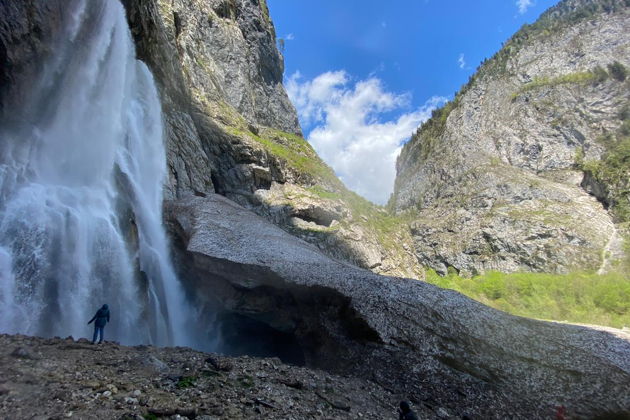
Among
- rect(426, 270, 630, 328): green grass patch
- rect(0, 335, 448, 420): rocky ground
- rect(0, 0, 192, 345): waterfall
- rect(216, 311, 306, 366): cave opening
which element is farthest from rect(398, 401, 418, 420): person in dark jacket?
rect(426, 270, 630, 328): green grass patch

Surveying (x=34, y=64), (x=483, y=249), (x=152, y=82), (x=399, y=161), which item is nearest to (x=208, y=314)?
(x=34, y=64)

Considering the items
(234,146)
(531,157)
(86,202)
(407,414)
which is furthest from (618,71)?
(86,202)

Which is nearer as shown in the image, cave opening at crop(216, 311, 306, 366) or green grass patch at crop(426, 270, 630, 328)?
cave opening at crop(216, 311, 306, 366)

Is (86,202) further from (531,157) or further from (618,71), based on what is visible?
(618,71)

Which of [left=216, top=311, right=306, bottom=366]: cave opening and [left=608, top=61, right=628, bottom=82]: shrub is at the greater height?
[left=608, top=61, right=628, bottom=82]: shrub

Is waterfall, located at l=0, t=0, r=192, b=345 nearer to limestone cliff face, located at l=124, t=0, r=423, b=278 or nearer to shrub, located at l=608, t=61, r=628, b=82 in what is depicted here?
limestone cliff face, located at l=124, t=0, r=423, b=278

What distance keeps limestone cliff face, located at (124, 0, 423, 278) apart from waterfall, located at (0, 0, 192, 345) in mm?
4353

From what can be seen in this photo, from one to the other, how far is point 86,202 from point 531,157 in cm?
6578

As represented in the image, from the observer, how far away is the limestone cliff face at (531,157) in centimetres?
4978

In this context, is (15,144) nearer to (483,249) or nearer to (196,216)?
(196,216)

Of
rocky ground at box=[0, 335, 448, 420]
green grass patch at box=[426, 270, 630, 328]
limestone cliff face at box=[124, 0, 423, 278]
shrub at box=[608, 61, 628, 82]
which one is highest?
shrub at box=[608, 61, 628, 82]

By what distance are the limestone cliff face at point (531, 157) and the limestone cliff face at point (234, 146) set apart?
10.5 metres

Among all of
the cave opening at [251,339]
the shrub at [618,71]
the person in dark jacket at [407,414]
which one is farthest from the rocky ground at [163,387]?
the shrub at [618,71]

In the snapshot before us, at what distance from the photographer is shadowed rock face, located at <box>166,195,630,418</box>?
12570 mm
